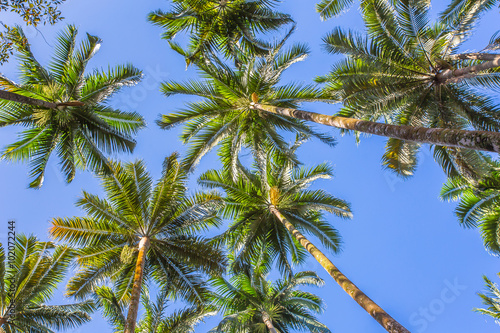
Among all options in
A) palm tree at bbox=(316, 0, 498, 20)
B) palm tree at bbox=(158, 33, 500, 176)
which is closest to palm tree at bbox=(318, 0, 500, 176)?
palm tree at bbox=(316, 0, 498, 20)

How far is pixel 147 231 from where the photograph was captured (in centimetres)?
1116

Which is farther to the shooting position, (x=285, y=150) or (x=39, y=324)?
(x=285, y=150)

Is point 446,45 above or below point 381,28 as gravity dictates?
below

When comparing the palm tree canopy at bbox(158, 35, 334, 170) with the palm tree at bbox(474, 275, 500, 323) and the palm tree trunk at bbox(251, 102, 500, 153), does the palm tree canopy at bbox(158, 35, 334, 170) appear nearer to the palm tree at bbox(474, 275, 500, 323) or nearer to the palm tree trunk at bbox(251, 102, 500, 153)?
the palm tree trunk at bbox(251, 102, 500, 153)

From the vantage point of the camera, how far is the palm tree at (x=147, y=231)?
418 inches

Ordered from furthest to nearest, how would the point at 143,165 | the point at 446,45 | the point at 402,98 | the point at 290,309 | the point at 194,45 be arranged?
the point at 290,309 < the point at 194,45 < the point at 143,165 < the point at 402,98 < the point at 446,45

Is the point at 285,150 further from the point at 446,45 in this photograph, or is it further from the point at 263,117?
the point at 446,45

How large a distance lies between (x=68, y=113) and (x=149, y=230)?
4.81m

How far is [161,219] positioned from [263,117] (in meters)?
5.56

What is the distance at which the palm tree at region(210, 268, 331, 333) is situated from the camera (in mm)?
13703

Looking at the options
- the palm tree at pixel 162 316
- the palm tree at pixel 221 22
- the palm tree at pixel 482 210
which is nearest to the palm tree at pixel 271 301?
the palm tree at pixel 162 316

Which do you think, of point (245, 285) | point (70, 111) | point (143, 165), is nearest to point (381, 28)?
point (143, 165)

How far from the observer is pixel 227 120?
42.5 feet

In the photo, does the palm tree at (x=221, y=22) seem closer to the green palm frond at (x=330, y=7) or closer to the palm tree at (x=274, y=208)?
the green palm frond at (x=330, y=7)
